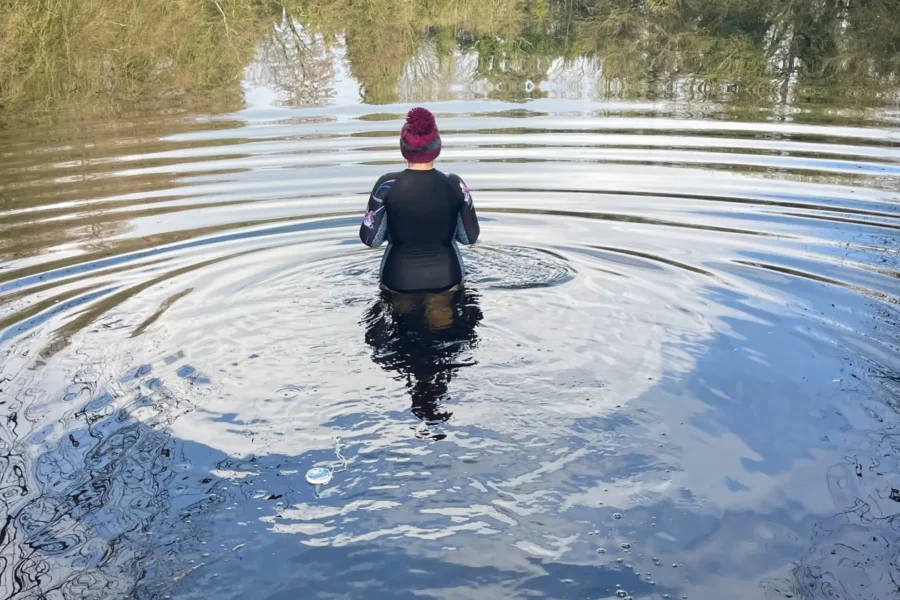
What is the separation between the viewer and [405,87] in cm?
1578

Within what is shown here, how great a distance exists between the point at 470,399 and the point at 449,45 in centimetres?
1490

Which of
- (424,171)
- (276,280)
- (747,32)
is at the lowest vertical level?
(276,280)

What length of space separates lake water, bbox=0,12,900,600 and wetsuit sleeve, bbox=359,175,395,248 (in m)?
0.46

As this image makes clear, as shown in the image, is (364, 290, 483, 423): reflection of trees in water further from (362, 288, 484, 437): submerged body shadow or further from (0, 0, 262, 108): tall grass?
(0, 0, 262, 108): tall grass

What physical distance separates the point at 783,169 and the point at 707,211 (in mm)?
2149

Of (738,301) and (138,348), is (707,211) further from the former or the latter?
(138,348)

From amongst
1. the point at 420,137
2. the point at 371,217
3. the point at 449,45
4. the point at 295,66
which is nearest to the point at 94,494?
the point at 371,217

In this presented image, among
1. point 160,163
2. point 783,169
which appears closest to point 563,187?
point 783,169

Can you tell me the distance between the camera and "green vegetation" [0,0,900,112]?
15.0m

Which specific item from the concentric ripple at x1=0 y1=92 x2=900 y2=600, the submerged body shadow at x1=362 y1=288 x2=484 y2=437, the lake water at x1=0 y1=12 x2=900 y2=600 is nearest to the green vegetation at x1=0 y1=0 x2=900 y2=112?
the lake water at x1=0 y1=12 x2=900 y2=600

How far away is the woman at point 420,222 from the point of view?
6160 mm

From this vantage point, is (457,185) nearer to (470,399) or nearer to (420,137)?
(420,137)

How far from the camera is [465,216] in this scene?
636 cm

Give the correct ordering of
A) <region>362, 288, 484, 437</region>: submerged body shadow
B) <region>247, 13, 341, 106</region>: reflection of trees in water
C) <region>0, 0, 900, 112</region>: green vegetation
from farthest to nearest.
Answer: <region>247, 13, 341, 106</region>: reflection of trees in water
<region>0, 0, 900, 112</region>: green vegetation
<region>362, 288, 484, 437</region>: submerged body shadow
